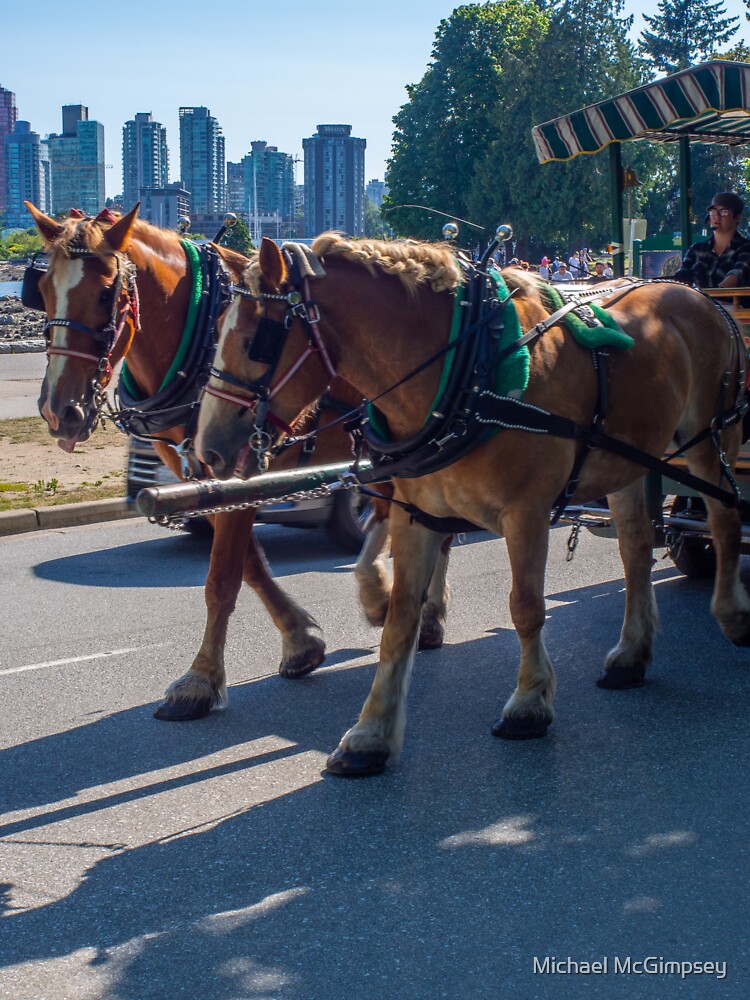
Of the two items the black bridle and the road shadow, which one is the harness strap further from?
the black bridle

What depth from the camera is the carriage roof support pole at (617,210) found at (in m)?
7.82

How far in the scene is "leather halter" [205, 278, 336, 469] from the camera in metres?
4.19

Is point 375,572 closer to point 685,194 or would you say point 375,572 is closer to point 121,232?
point 121,232

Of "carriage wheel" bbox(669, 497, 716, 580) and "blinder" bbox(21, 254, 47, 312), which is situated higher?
"blinder" bbox(21, 254, 47, 312)

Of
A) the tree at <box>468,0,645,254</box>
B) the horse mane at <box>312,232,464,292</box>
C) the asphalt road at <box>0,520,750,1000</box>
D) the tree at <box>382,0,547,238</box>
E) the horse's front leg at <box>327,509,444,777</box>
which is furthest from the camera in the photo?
the tree at <box>382,0,547,238</box>

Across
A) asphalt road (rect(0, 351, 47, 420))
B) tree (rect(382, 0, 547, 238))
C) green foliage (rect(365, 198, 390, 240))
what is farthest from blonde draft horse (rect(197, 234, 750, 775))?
tree (rect(382, 0, 547, 238))

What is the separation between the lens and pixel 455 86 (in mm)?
60406

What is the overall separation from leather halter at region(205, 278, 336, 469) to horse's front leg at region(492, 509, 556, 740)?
101cm

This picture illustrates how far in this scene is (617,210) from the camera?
7969mm

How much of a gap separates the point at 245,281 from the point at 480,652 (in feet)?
9.15

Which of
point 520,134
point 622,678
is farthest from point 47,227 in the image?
point 520,134

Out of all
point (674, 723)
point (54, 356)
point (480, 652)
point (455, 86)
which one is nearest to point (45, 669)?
point (54, 356)

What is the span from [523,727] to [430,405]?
140cm

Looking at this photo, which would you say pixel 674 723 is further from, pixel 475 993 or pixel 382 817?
pixel 475 993
